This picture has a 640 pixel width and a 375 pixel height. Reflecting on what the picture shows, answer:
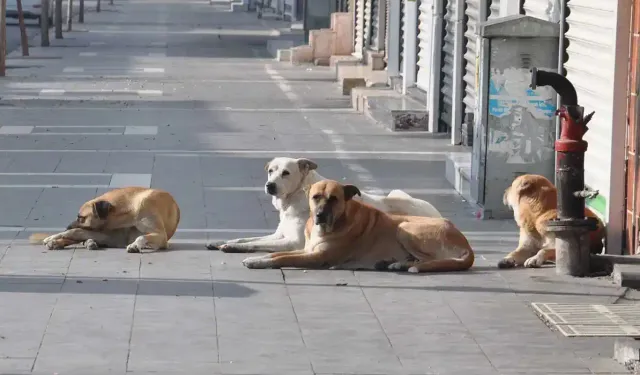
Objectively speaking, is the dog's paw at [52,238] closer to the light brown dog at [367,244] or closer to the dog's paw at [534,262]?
the light brown dog at [367,244]

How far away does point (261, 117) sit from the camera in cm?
2144

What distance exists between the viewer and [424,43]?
2206 centimetres

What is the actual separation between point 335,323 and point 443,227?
194cm

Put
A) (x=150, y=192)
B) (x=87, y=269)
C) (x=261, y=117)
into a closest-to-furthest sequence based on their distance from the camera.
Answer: (x=87, y=269) < (x=150, y=192) < (x=261, y=117)

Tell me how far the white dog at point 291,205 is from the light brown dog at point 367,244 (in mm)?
477

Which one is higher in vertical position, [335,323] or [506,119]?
[506,119]

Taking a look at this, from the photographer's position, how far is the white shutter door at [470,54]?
57.6 feet

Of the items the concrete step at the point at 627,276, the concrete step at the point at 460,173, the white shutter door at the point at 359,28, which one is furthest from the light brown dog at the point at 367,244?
the white shutter door at the point at 359,28

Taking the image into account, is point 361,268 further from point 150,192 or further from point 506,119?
point 506,119

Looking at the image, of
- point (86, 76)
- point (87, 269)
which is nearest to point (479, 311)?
point (87, 269)

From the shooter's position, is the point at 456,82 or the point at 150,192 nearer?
the point at 150,192

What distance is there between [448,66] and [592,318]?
444 inches

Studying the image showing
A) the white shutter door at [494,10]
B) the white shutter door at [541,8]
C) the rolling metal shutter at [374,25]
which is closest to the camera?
the white shutter door at [541,8]

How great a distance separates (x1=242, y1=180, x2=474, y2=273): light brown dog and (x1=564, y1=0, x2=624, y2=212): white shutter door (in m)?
1.43
